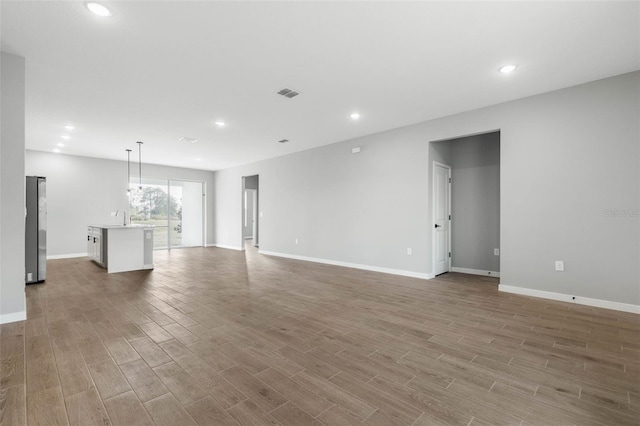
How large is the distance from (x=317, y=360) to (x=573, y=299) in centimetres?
366

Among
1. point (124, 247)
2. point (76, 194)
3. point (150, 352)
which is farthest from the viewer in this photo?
point (76, 194)

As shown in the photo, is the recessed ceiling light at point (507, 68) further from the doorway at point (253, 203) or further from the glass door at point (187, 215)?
the glass door at point (187, 215)

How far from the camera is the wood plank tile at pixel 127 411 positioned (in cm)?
155

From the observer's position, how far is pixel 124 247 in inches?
235

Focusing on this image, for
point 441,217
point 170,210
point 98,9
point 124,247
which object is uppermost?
point 98,9

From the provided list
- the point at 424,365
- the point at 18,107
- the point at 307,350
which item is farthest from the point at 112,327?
the point at 424,365

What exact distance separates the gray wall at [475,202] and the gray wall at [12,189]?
6.51m

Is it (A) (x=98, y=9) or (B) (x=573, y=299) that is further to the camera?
(B) (x=573, y=299)

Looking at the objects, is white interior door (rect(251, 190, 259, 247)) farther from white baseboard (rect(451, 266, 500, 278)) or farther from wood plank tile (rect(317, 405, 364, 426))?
wood plank tile (rect(317, 405, 364, 426))

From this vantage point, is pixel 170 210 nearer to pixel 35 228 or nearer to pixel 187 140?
pixel 187 140

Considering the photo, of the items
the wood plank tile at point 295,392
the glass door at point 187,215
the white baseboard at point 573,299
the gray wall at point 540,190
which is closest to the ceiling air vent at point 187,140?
the gray wall at point 540,190

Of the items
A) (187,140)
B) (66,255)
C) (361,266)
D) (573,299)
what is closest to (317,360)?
(573,299)

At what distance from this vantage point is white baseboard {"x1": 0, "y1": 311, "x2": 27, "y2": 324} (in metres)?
2.95

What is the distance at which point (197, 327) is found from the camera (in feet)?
9.53
